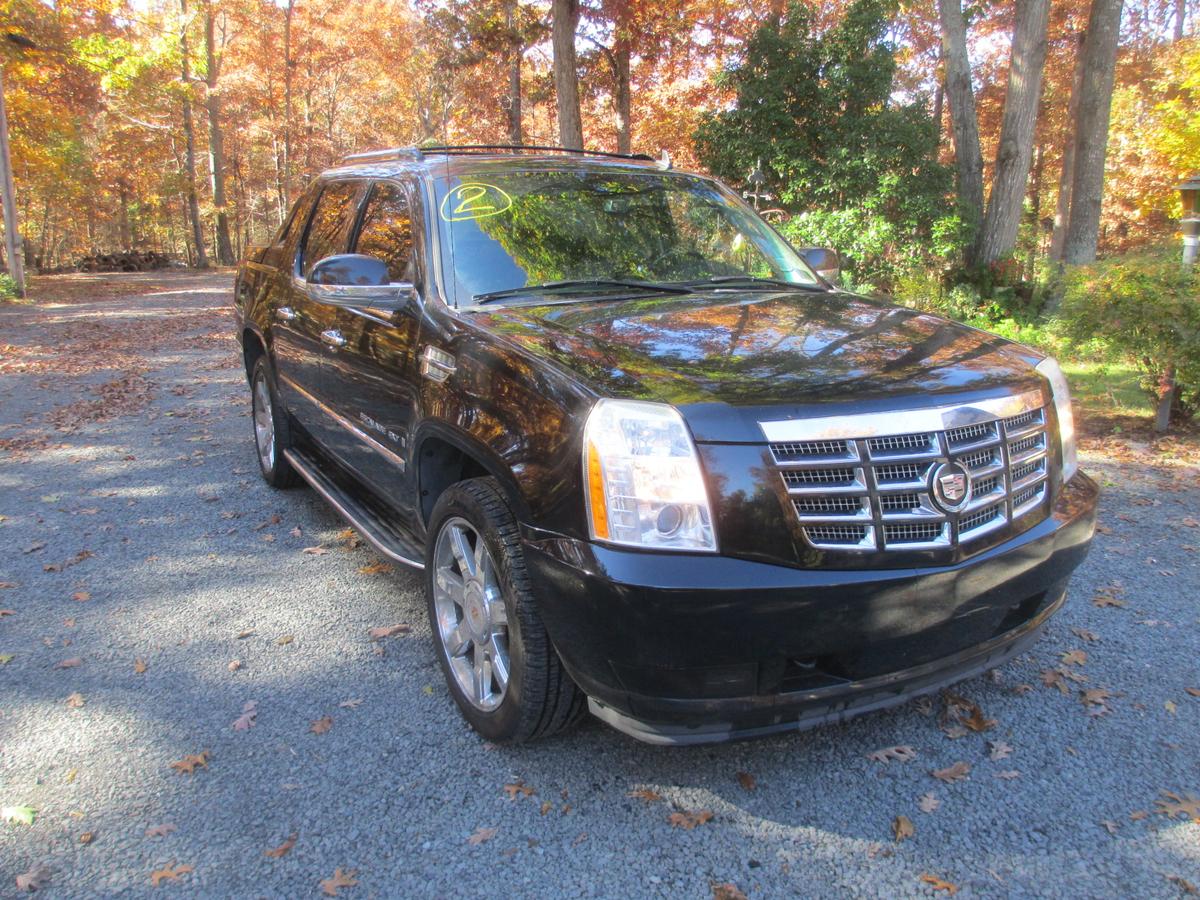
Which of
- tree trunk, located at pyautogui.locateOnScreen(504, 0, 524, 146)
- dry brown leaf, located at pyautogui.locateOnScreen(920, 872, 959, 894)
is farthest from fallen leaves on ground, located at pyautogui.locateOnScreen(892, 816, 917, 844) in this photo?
tree trunk, located at pyautogui.locateOnScreen(504, 0, 524, 146)

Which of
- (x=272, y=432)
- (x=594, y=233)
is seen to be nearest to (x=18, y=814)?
(x=594, y=233)

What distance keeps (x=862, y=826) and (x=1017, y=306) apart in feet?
40.4

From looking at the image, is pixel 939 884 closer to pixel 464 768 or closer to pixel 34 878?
pixel 464 768

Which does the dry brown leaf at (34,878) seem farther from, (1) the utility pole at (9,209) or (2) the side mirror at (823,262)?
(1) the utility pole at (9,209)

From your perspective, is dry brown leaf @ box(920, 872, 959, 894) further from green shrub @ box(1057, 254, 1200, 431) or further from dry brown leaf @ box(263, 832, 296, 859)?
green shrub @ box(1057, 254, 1200, 431)

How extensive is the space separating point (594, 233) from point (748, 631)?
2100 millimetres

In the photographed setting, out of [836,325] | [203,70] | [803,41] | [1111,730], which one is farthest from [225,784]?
[203,70]

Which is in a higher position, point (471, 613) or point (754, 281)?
point (754, 281)

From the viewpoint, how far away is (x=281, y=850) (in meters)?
2.43

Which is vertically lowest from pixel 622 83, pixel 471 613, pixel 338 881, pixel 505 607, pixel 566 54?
pixel 338 881

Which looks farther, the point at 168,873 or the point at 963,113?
the point at 963,113

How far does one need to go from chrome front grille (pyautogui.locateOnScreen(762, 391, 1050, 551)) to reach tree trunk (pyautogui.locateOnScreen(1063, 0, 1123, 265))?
1369 cm

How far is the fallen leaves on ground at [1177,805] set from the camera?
2518mm

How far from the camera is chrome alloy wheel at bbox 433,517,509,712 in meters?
2.76
